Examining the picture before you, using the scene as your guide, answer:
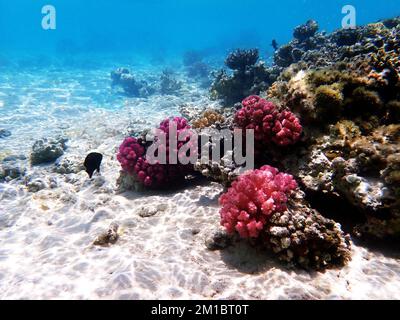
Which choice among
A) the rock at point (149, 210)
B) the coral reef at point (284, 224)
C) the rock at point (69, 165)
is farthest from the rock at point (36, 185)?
the coral reef at point (284, 224)

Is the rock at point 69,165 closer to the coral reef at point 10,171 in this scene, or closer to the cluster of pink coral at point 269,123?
the coral reef at point 10,171

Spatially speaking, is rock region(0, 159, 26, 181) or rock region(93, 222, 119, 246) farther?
rock region(0, 159, 26, 181)

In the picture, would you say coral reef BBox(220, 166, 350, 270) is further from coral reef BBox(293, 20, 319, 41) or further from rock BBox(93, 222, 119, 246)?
coral reef BBox(293, 20, 319, 41)

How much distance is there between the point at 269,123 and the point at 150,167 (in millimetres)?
2738

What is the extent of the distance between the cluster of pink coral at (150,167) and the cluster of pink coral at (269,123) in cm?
164

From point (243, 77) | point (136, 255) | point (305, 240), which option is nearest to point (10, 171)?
point (136, 255)

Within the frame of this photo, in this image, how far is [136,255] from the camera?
13.7ft

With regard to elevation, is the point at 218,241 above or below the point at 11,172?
below

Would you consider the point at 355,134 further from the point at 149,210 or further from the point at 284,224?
the point at 149,210

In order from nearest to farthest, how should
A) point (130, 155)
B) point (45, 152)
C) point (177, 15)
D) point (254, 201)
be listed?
point (254, 201), point (130, 155), point (45, 152), point (177, 15)

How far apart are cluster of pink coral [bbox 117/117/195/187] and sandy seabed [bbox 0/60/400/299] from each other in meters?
0.35

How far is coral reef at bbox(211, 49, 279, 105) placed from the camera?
1296 cm

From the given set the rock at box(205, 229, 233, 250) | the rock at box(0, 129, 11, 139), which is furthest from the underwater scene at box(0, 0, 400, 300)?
the rock at box(0, 129, 11, 139)

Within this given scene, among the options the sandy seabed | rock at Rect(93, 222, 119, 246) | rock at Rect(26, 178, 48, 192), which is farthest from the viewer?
rock at Rect(26, 178, 48, 192)
